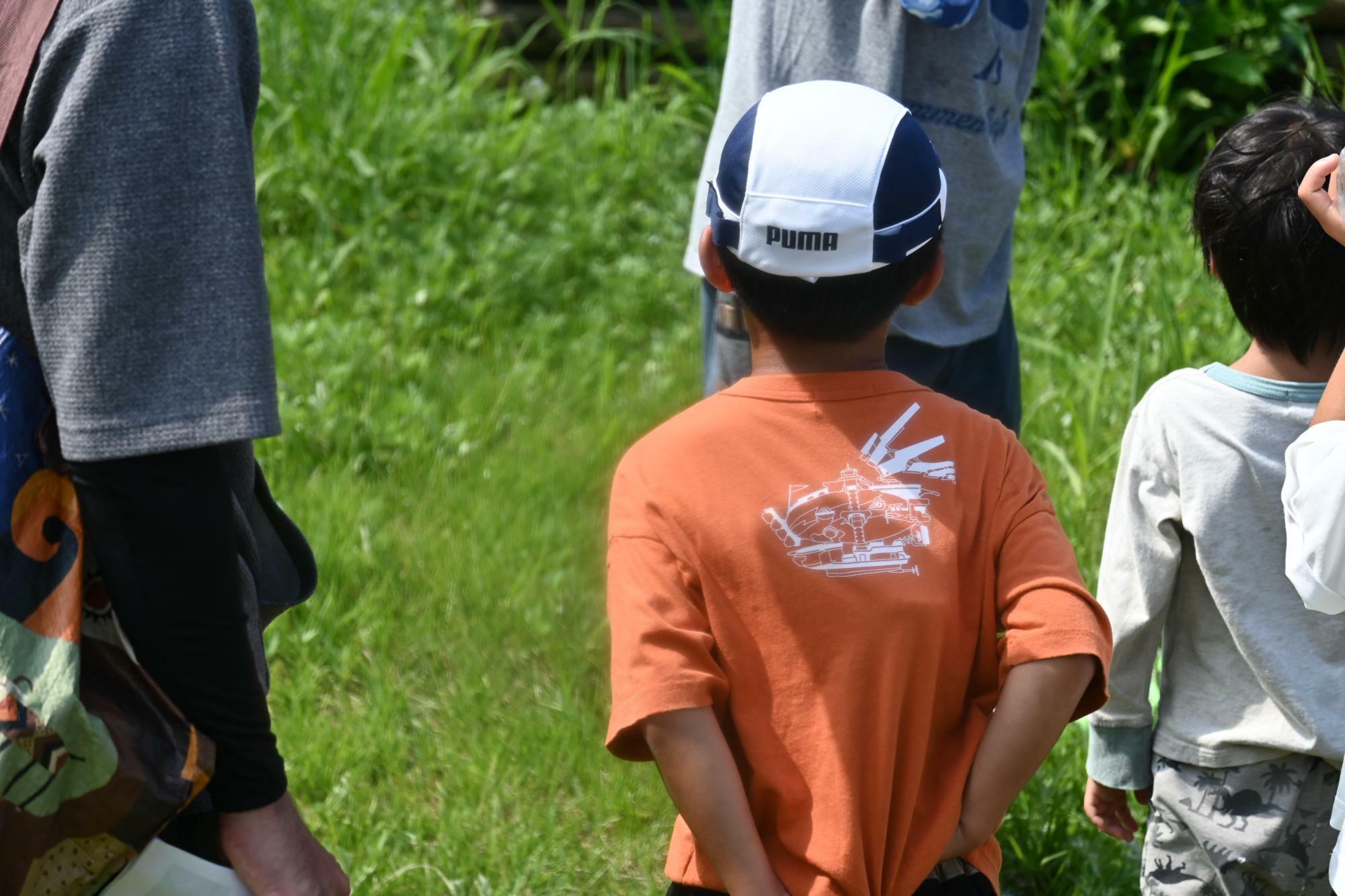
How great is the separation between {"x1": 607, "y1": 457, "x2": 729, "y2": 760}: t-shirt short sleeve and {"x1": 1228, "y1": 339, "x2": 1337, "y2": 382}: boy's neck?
0.83 m

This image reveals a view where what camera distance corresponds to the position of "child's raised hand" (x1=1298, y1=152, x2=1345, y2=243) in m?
1.61

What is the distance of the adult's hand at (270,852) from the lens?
1475mm

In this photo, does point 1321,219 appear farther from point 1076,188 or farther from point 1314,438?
point 1076,188

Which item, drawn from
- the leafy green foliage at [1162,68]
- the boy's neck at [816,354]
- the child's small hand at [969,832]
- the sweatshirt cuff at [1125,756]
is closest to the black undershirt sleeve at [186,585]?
the boy's neck at [816,354]

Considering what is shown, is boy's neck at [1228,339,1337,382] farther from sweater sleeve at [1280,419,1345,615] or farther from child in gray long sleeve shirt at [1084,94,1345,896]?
sweater sleeve at [1280,419,1345,615]

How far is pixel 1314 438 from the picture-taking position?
1603mm

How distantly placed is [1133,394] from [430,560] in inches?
69.3

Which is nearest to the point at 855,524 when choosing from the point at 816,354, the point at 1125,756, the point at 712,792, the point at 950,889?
the point at 816,354

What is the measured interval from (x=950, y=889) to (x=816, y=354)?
2.03 ft

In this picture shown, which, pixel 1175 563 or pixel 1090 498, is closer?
pixel 1175 563

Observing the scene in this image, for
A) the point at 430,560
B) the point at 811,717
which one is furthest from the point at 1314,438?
the point at 430,560

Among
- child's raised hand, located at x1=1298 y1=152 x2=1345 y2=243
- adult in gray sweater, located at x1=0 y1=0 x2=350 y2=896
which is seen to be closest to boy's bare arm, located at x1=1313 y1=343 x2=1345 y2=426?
child's raised hand, located at x1=1298 y1=152 x2=1345 y2=243

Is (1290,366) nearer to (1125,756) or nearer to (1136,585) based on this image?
(1136,585)

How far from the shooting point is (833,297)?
5.37ft
